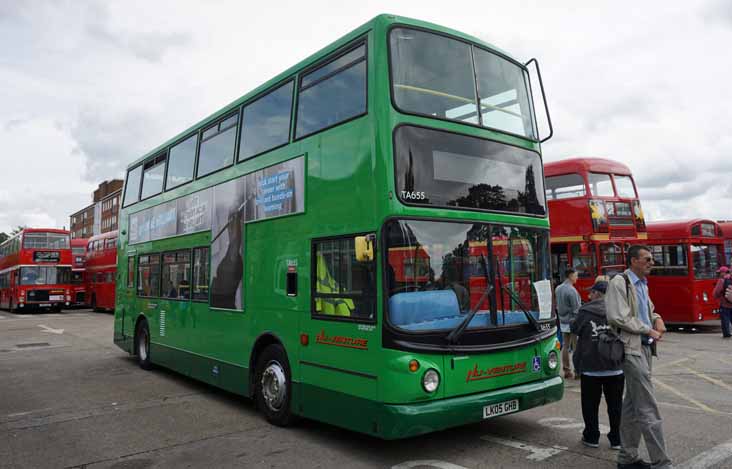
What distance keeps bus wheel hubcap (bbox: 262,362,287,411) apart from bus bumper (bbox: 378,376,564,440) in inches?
76.2

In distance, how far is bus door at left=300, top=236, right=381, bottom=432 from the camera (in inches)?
212

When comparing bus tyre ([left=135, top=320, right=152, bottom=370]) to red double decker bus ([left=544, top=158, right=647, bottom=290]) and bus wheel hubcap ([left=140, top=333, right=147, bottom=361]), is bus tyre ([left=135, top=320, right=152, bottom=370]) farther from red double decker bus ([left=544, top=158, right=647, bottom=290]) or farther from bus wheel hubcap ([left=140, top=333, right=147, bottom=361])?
red double decker bus ([left=544, top=158, right=647, bottom=290])

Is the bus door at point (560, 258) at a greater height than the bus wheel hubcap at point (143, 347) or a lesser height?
greater

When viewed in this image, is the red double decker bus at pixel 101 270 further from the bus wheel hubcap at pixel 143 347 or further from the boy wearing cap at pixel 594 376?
the boy wearing cap at pixel 594 376

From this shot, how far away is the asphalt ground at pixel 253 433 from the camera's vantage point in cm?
543

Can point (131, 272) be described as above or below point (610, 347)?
above

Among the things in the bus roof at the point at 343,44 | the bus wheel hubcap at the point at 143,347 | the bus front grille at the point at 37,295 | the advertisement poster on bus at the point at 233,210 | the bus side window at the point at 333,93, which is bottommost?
the bus wheel hubcap at the point at 143,347

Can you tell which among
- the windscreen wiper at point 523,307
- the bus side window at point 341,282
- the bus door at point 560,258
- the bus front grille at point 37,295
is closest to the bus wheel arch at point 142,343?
the bus side window at point 341,282

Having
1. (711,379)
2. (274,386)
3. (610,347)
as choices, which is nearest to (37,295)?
(274,386)

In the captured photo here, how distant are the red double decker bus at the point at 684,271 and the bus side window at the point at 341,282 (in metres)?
13.5

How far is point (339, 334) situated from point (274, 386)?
157 cm

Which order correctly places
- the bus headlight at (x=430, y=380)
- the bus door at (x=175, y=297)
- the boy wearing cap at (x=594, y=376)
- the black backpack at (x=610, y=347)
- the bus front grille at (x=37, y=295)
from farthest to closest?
the bus front grille at (x=37, y=295) → the bus door at (x=175, y=297) → the boy wearing cap at (x=594, y=376) → the bus headlight at (x=430, y=380) → the black backpack at (x=610, y=347)

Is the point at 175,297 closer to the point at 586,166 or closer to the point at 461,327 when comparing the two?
the point at 461,327

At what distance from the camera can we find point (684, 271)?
16.1m
